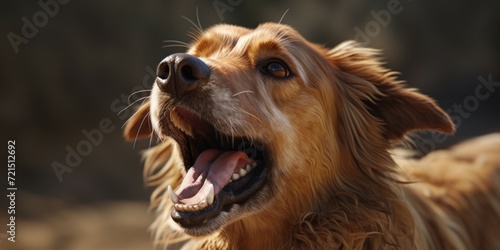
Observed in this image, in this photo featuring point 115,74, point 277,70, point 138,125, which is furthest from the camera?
point 115,74

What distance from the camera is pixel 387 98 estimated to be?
3.59 metres

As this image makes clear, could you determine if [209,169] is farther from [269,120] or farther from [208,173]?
[269,120]

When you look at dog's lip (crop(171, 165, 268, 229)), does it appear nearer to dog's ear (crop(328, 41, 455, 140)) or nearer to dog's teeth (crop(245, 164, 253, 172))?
dog's teeth (crop(245, 164, 253, 172))

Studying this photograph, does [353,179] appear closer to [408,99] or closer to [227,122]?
[408,99]

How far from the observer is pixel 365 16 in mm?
8375

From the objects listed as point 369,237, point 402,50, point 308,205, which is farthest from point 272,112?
point 402,50

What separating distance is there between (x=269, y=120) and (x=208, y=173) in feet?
1.25

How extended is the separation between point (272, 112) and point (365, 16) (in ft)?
18.2
